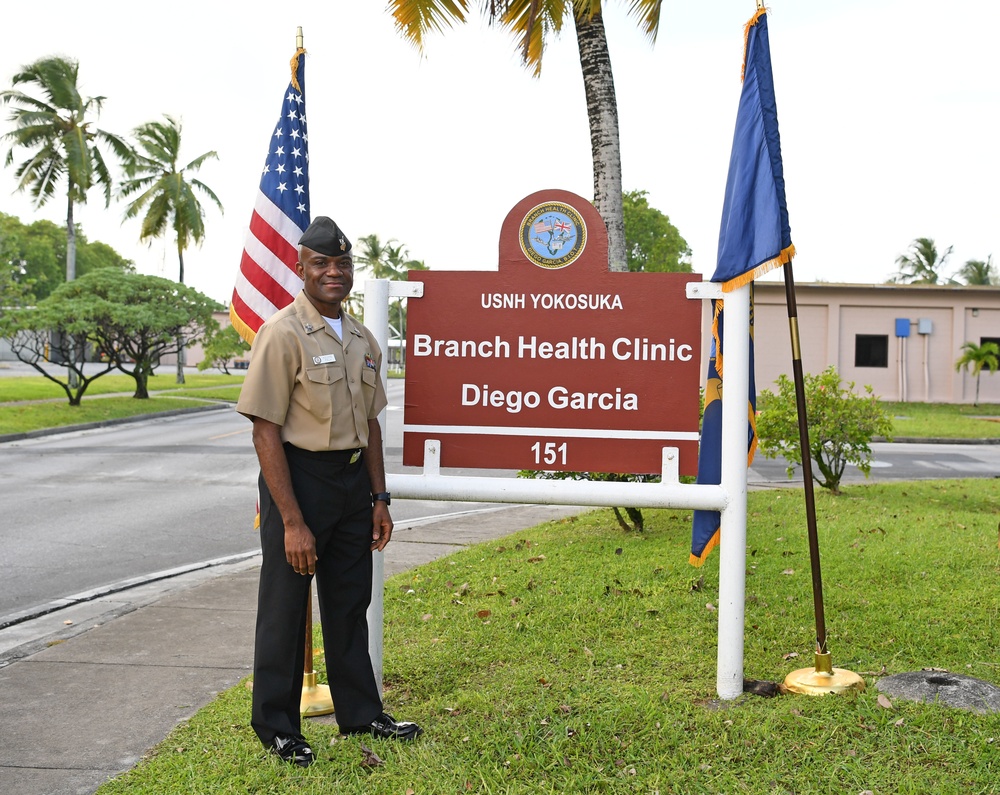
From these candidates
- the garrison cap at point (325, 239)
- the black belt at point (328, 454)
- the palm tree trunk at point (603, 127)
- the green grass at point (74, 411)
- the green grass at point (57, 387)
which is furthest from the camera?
the green grass at point (57, 387)

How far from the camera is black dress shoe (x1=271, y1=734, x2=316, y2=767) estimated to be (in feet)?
11.8

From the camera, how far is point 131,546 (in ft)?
28.5

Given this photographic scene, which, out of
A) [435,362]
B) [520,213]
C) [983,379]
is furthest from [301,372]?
[983,379]

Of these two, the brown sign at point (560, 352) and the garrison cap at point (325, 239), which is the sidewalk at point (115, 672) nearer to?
the brown sign at point (560, 352)

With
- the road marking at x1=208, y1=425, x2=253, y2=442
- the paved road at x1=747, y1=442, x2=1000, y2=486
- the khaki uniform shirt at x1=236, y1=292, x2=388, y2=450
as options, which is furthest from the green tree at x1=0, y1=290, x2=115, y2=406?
the khaki uniform shirt at x1=236, y1=292, x2=388, y2=450

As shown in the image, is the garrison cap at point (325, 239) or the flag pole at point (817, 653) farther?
the flag pole at point (817, 653)

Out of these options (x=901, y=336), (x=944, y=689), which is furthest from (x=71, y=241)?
(x=944, y=689)

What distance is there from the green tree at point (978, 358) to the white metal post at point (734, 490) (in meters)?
28.5

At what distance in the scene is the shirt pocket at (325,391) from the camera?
3.53 metres

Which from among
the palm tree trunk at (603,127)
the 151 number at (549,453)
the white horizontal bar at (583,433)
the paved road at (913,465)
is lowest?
the paved road at (913,465)

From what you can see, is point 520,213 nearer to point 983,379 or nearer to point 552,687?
point 552,687

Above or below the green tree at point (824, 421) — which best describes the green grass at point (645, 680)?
below

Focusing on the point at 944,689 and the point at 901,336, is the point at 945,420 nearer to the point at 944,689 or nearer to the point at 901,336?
the point at 901,336

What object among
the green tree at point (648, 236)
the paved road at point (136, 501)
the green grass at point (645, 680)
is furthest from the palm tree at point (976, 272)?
the green grass at point (645, 680)
